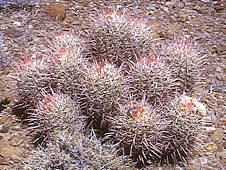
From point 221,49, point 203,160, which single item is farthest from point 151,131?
point 221,49

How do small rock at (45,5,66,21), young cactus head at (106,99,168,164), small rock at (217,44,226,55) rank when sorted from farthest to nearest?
small rock at (45,5,66,21)
small rock at (217,44,226,55)
young cactus head at (106,99,168,164)

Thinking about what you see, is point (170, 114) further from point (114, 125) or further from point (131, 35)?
point (131, 35)

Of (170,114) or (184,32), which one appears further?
(184,32)

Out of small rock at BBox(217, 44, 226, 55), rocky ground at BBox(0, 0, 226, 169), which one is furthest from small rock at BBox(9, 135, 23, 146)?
small rock at BBox(217, 44, 226, 55)

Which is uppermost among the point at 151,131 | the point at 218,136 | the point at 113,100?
the point at 113,100

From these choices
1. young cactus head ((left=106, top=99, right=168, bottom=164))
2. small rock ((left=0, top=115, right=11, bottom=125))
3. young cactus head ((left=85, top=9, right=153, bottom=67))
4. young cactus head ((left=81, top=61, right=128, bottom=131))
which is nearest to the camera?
young cactus head ((left=106, top=99, right=168, bottom=164))

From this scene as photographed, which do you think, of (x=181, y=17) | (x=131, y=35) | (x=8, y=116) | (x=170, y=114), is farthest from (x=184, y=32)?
(x=8, y=116)

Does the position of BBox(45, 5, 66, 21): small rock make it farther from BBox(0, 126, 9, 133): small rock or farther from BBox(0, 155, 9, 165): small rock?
BBox(0, 155, 9, 165): small rock

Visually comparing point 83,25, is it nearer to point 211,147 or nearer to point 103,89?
point 103,89
